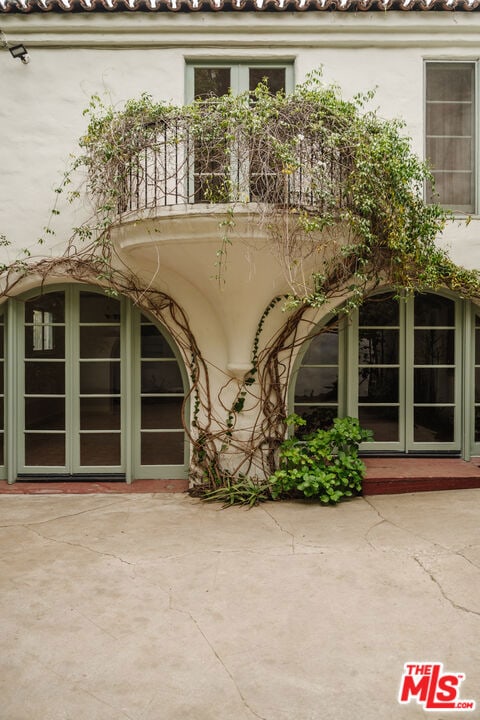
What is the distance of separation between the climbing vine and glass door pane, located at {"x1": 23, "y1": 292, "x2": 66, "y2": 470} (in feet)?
1.42

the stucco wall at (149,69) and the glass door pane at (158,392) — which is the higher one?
the stucco wall at (149,69)

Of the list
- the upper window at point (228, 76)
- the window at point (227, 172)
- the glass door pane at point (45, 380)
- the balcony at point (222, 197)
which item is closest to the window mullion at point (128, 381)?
the glass door pane at point (45, 380)

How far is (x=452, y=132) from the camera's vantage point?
20.6ft

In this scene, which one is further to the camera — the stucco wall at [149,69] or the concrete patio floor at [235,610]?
the stucco wall at [149,69]

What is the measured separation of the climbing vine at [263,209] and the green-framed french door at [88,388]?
34 centimetres

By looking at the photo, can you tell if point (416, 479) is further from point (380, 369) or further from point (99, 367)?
point (99, 367)

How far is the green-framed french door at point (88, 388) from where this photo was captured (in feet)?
20.8

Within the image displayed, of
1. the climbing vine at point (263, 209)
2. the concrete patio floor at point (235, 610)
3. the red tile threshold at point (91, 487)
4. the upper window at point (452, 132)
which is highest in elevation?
the upper window at point (452, 132)

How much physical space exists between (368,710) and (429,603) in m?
1.16

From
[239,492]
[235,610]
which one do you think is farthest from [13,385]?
[235,610]

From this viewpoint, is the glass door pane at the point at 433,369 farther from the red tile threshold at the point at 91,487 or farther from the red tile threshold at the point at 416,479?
the red tile threshold at the point at 91,487

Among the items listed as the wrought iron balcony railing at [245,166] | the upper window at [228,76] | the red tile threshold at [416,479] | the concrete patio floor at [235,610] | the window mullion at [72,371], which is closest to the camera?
the concrete patio floor at [235,610]

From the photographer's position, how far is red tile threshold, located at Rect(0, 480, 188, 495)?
601 centimetres

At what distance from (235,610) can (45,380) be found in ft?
13.2
